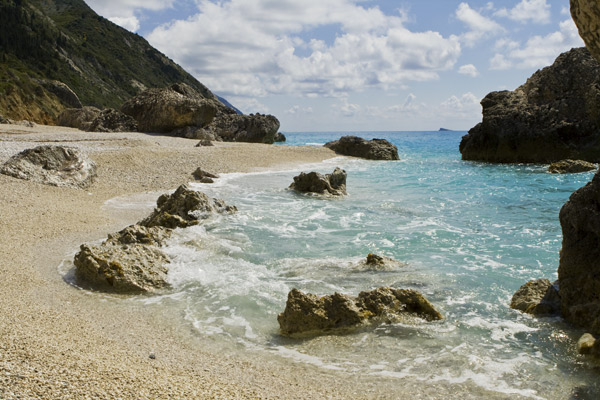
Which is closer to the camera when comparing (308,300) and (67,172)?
(308,300)

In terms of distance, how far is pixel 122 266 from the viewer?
7.09m

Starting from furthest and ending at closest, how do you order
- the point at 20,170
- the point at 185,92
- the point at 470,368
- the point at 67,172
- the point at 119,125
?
the point at 185,92 < the point at 119,125 < the point at 67,172 < the point at 20,170 < the point at 470,368

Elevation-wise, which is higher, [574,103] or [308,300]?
[574,103]

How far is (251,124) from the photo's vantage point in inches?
1570

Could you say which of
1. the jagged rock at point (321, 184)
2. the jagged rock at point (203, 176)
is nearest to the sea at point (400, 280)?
the jagged rock at point (321, 184)

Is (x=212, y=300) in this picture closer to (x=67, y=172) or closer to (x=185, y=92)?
(x=67, y=172)

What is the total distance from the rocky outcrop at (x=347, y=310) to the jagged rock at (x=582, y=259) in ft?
5.13

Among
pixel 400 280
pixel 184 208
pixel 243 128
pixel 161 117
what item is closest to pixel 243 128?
pixel 243 128

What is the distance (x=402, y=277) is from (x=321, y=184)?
9.15 meters

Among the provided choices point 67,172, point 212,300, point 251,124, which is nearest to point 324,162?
point 251,124

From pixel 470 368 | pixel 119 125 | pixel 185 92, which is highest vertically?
pixel 185 92

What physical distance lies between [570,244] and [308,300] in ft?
10.9

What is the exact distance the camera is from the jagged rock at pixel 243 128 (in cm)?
3891

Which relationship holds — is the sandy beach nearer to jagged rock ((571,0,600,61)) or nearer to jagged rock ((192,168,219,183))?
jagged rock ((571,0,600,61))
